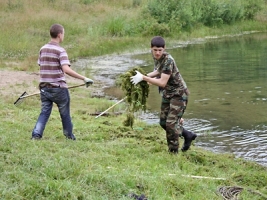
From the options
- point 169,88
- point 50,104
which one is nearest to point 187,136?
point 169,88

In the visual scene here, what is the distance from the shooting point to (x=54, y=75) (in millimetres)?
6801

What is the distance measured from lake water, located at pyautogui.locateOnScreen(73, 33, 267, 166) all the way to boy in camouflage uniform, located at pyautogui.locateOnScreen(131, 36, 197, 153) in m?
1.97

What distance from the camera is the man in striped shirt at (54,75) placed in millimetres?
6699

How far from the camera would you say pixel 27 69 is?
1764 cm

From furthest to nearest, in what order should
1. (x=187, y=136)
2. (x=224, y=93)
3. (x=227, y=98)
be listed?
1. (x=224, y=93)
2. (x=227, y=98)
3. (x=187, y=136)

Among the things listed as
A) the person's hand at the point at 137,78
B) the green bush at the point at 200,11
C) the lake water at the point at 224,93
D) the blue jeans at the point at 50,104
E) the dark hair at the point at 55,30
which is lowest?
the lake water at the point at 224,93

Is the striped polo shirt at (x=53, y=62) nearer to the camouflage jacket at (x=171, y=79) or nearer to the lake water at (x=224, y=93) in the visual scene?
the camouflage jacket at (x=171, y=79)

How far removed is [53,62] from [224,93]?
8.80 m

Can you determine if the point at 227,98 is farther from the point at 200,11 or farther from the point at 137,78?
the point at 200,11

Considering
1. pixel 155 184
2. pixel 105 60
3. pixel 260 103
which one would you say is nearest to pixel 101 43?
pixel 105 60

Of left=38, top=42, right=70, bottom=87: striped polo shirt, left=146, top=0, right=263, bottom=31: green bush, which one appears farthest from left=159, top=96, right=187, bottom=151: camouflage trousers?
left=146, top=0, right=263, bottom=31: green bush

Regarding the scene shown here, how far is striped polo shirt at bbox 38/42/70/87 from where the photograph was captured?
22.0ft

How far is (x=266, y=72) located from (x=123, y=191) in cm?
1460

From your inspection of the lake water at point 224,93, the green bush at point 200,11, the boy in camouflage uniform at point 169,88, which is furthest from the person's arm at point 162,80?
the green bush at point 200,11
